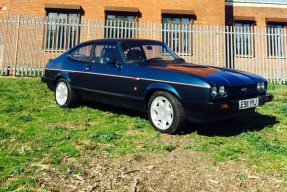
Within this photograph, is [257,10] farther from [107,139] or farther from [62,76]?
[107,139]

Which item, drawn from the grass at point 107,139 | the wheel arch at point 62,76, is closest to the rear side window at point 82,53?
the wheel arch at point 62,76

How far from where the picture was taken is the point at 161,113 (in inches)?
143

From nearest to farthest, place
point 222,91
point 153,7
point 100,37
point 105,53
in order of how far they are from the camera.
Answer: point 222,91 < point 105,53 < point 100,37 < point 153,7

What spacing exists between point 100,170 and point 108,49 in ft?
8.66

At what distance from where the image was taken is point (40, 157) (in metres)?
2.74

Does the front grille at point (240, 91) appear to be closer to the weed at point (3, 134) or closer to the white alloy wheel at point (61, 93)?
the weed at point (3, 134)

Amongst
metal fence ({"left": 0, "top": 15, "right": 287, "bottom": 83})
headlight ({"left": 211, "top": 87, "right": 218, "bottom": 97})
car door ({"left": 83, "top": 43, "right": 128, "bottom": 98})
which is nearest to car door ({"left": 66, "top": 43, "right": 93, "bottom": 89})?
car door ({"left": 83, "top": 43, "right": 128, "bottom": 98})

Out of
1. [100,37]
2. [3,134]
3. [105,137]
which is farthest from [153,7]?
[3,134]

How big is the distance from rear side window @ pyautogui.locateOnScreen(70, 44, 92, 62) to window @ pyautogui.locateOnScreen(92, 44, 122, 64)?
0.20m

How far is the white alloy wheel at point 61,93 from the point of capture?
202 inches

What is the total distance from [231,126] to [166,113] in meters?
1.33

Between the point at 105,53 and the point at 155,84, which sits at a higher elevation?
the point at 105,53

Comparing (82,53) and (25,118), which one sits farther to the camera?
(82,53)

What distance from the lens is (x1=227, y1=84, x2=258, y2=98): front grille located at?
11.0 feet
